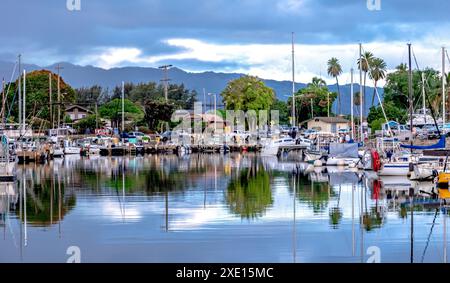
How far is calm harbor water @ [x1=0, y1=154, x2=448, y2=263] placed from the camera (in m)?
21.5

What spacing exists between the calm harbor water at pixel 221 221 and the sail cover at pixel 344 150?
15155 millimetres

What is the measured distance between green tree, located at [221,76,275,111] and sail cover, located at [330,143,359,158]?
6643cm

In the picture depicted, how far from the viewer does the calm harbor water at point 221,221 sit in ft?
70.7

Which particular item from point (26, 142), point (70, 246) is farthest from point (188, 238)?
point (26, 142)

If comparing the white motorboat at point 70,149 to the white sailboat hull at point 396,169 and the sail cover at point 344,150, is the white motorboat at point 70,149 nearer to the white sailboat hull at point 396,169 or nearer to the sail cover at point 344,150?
the sail cover at point 344,150

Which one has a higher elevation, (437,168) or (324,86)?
(324,86)

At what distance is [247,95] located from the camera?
427 ft

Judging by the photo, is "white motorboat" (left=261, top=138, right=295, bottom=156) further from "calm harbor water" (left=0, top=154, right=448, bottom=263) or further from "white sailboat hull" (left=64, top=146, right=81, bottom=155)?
"calm harbor water" (left=0, top=154, right=448, bottom=263)

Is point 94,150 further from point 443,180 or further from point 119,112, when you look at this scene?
point 443,180

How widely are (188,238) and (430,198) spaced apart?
14.2 meters

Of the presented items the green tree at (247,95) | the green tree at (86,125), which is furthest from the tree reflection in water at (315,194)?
the green tree at (86,125)

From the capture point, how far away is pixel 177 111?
440ft
